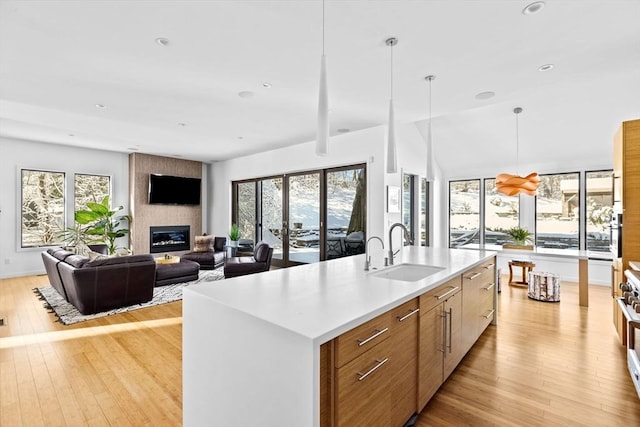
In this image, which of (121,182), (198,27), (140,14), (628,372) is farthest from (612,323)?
(121,182)

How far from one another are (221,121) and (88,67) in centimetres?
199

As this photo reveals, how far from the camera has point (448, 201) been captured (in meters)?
7.35

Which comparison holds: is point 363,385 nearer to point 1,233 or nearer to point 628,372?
point 628,372

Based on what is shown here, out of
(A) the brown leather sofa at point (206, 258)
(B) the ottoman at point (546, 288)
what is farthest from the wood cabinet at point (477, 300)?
(A) the brown leather sofa at point (206, 258)

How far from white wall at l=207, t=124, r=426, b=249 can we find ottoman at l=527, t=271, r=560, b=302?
7.40ft

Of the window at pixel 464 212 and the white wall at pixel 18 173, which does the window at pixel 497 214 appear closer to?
the window at pixel 464 212

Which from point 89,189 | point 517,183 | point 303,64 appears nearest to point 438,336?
point 303,64

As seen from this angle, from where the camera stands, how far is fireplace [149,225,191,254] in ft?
24.9

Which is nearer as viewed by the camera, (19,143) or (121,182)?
(19,143)

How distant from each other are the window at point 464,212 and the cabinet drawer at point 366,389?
6371mm

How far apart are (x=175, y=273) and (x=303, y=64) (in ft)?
13.3

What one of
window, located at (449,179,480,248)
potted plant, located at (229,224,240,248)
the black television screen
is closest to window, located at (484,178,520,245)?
window, located at (449,179,480,248)

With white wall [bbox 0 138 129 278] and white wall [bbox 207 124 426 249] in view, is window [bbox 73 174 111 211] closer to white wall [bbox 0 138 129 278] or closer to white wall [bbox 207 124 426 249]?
white wall [bbox 0 138 129 278]

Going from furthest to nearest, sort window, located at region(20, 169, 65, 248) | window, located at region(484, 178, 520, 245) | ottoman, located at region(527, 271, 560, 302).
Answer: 1. window, located at region(484, 178, 520, 245)
2. window, located at region(20, 169, 65, 248)
3. ottoman, located at region(527, 271, 560, 302)
